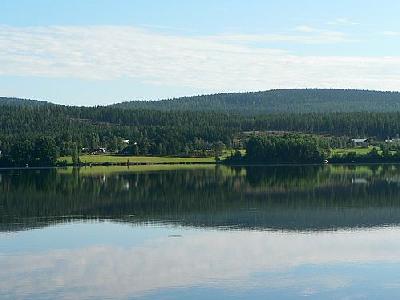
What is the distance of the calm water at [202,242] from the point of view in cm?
2938

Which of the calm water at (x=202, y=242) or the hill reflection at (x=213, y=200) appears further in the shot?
the hill reflection at (x=213, y=200)

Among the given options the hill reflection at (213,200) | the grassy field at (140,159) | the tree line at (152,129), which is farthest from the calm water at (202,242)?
the tree line at (152,129)

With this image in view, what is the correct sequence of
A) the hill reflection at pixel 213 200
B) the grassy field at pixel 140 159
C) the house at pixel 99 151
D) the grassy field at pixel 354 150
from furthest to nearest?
the house at pixel 99 151, the grassy field at pixel 140 159, the grassy field at pixel 354 150, the hill reflection at pixel 213 200

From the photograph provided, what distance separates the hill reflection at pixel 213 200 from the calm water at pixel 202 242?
12 cm

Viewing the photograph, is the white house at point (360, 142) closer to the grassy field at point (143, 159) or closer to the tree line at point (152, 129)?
the tree line at point (152, 129)

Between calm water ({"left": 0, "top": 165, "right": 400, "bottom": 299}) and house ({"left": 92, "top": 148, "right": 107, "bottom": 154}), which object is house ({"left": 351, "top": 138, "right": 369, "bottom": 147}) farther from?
calm water ({"left": 0, "top": 165, "right": 400, "bottom": 299})

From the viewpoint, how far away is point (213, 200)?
59.6 m

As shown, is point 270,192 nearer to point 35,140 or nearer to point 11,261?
point 11,261

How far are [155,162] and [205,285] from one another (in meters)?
93.8

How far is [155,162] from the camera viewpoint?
122875 millimetres

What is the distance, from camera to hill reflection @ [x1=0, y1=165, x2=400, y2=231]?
4753 centimetres

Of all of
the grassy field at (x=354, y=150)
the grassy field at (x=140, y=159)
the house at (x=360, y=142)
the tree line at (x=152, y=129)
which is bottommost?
the grassy field at (x=140, y=159)

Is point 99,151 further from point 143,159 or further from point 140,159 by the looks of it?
point 143,159

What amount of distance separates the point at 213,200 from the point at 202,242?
805 inches
